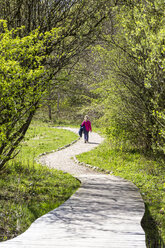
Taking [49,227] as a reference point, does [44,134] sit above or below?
below

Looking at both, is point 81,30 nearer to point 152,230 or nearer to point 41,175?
point 41,175

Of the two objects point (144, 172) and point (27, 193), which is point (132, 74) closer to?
point (144, 172)

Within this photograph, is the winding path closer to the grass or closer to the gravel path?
the grass

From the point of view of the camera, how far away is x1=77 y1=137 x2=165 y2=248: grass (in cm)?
729

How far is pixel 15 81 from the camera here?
6688mm

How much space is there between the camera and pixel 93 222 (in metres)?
5.68

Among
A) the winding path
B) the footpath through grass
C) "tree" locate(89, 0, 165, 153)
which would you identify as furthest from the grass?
the footpath through grass

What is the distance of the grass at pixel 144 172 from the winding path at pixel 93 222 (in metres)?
0.60

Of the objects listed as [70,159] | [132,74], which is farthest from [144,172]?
[70,159]

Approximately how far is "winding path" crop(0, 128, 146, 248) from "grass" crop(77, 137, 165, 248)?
1.96 ft

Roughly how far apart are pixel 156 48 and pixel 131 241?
4.83 metres

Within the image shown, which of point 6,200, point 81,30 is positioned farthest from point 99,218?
point 81,30

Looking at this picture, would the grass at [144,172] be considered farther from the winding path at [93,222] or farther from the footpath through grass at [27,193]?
the footpath through grass at [27,193]

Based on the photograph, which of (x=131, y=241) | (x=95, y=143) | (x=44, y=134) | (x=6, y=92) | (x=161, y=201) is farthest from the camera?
(x=44, y=134)
